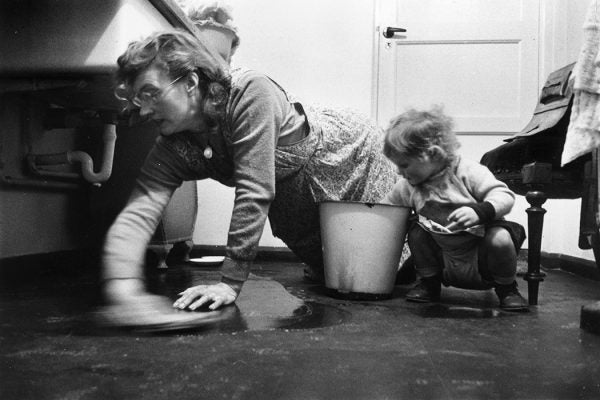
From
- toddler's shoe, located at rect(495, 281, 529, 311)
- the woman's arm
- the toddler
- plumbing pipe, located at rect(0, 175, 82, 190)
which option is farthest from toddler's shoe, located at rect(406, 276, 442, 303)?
plumbing pipe, located at rect(0, 175, 82, 190)

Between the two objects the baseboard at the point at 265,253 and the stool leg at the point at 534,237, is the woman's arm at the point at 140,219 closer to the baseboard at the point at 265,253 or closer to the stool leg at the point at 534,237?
the stool leg at the point at 534,237

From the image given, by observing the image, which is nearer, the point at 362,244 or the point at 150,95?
the point at 150,95

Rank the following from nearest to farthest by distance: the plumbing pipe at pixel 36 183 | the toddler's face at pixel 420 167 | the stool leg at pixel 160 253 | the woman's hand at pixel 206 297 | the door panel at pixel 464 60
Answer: the woman's hand at pixel 206 297, the toddler's face at pixel 420 167, the plumbing pipe at pixel 36 183, the stool leg at pixel 160 253, the door panel at pixel 464 60

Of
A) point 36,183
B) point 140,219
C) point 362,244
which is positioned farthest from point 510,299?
point 36,183

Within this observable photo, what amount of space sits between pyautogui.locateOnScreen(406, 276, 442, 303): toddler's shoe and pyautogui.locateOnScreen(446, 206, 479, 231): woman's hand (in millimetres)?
216

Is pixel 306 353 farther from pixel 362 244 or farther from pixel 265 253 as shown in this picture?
pixel 265 253

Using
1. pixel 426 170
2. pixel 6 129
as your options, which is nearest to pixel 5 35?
pixel 6 129

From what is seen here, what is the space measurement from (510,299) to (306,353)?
62 centimetres

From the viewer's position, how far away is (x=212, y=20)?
5.68 ft

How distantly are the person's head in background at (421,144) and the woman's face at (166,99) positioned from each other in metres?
0.44

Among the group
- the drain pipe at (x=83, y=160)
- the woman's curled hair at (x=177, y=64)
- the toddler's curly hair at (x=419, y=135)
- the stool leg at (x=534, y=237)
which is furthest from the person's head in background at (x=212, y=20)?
the stool leg at (x=534, y=237)

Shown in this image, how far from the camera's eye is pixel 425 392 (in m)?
0.62

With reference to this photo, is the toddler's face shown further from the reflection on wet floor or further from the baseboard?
the baseboard

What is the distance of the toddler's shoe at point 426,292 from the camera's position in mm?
1296
